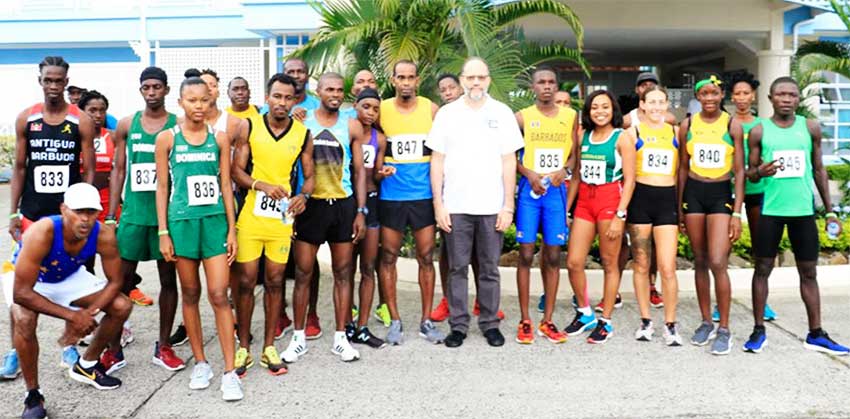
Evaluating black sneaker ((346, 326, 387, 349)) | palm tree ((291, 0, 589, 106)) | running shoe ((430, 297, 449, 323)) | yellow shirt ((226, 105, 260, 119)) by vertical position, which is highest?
palm tree ((291, 0, 589, 106))

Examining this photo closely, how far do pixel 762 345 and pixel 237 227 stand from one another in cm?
383

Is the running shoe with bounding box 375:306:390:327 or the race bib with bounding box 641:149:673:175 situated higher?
the race bib with bounding box 641:149:673:175

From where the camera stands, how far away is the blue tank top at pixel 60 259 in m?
4.58

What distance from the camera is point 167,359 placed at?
5.45 m

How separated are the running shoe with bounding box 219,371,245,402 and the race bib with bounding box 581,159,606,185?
2.97 metres

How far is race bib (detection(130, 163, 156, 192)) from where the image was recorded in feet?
17.5

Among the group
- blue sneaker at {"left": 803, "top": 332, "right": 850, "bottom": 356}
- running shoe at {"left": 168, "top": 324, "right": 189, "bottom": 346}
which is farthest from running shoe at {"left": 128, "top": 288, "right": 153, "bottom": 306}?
blue sneaker at {"left": 803, "top": 332, "right": 850, "bottom": 356}

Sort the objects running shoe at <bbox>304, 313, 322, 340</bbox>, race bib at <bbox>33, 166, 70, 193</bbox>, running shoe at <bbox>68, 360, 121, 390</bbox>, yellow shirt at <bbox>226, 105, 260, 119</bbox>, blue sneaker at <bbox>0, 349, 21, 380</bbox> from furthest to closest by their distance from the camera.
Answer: yellow shirt at <bbox>226, 105, 260, 119</bbox> → running shoe at <bbox>304, 313, 322, 340</bbox> → race bib at <bbox>33, 166, 70, 193</bbox> → blue sneaker at <bbox>0, 349, 21, 380</bbox> → running shoe at <bbox>68, 360, 121, 390</bbox>

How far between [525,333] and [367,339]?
120 centimetres

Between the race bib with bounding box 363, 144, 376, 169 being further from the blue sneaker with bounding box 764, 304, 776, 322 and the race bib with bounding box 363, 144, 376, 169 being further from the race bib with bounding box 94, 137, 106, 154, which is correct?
the blue sneaker with bounding box 764, 304, 776, 322

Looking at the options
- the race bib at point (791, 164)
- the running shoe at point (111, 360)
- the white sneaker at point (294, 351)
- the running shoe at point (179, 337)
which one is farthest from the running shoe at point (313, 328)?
the race bib at point (791, 164)

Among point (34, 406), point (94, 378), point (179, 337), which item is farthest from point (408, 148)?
point (34, 406)

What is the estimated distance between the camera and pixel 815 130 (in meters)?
5.83

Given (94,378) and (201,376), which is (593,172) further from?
(94,378)
